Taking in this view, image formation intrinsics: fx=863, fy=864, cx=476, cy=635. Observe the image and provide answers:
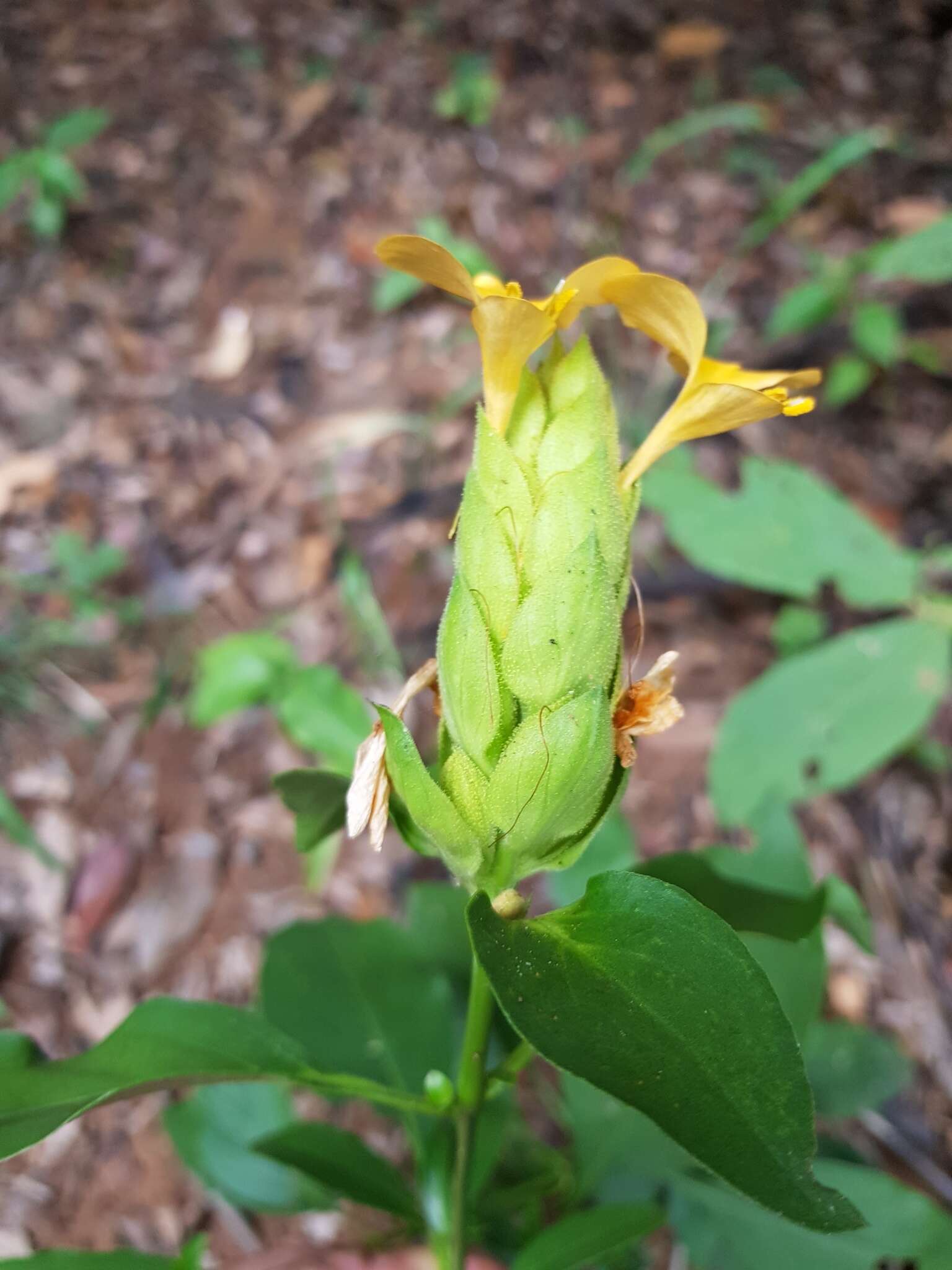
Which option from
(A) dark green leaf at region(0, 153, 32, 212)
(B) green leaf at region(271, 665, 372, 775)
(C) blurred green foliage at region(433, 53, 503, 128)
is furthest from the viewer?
(C) blurred green foliage at region(433, 53, 503, 128)

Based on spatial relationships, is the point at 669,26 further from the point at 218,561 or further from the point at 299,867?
the point at 299,867

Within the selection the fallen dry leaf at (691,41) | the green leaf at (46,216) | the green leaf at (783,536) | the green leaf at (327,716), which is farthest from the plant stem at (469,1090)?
the fallen dry leaf at (691,41)

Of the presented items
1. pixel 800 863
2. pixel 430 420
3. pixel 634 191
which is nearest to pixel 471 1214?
pixel 800 863

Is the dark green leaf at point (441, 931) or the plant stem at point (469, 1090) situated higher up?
the plant stem at point (469, 1090)

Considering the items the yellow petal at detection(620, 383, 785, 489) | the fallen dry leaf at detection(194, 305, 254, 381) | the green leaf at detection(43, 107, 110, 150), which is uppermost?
the yellow petal at detection(620, 383, 785, 489)

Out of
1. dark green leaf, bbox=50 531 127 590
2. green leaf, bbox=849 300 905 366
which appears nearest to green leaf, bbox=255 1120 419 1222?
dark green leaf, bbox=50 531 127 590

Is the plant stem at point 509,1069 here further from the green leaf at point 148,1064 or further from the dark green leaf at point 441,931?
the dark green leaf at point 441,931

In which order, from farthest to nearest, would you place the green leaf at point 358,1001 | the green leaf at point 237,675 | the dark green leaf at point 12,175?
the dark green leaf at point 12,175, the green leaf at point 237,675, the green leaf at point 358,1001

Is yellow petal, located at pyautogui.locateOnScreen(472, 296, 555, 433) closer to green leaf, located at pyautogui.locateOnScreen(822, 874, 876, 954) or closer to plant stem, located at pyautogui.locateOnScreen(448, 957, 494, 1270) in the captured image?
plant stem, located at pyautogui.locateOnScreen(448, 957, 494, 1270)

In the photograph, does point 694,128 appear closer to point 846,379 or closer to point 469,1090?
point 846,379
